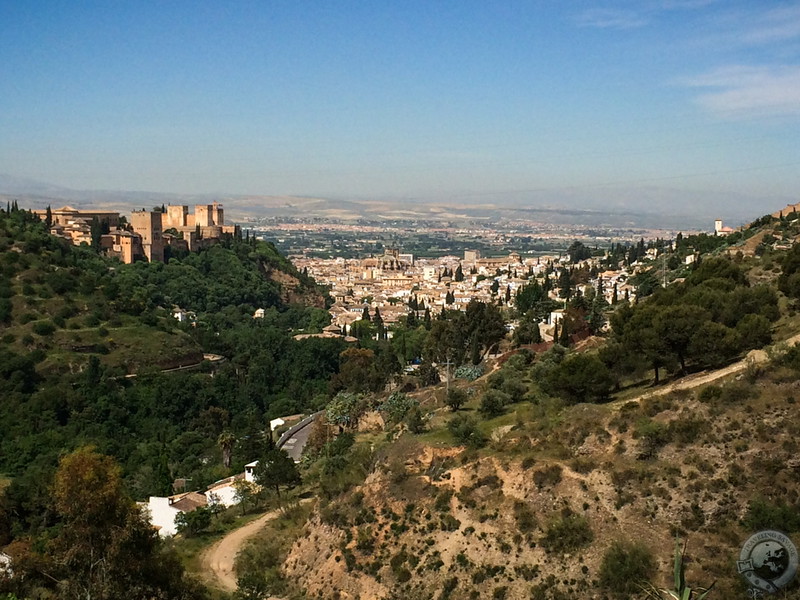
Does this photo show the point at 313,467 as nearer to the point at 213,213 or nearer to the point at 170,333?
the point at 170,333

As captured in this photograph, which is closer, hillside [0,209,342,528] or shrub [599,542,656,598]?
shrub [599,542,656,598]

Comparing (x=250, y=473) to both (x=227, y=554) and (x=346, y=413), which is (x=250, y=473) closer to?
(x=346, y=413)

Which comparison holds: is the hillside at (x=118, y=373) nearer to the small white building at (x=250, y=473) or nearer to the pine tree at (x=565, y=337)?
the small white building at (x=250, y=473)

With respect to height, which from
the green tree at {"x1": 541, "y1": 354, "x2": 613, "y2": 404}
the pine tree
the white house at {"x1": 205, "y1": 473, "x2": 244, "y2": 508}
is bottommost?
the white house at {"x1": 205, "y1": 473, "x2": 244, "y2": 508}

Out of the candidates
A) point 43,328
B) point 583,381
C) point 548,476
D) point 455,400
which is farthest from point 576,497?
point 43,328

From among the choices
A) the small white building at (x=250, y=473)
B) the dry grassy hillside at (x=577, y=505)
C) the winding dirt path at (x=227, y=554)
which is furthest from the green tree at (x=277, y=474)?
the dry grassy hillside at (x=577, y=505)

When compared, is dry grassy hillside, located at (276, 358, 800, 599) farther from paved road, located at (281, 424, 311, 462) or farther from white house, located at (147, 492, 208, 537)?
paved road, located at (281, 424, 311, 462)

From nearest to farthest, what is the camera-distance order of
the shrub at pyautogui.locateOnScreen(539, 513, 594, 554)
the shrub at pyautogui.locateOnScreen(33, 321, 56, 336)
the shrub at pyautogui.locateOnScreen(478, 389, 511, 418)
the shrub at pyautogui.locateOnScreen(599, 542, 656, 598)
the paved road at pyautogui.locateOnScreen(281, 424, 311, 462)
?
the shrub at pyautogui.locateOnScreen(599, 542, 656, 598) → the shrub at pyautogui.locateOnScreen(539, 513, 594, 554) → the shrub at pyautogui.locateOnScreen(478, 389, 511, 418) → the paved road at pyautogui.locateOnScreen(281, 424, 311, 462) → the shrub at pyautogui.locateOnScreen(33, 321, 56, 336)

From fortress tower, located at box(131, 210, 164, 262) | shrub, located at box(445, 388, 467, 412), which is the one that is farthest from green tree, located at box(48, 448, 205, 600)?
fortress tower, located at box(131, 210, 164, 262)
